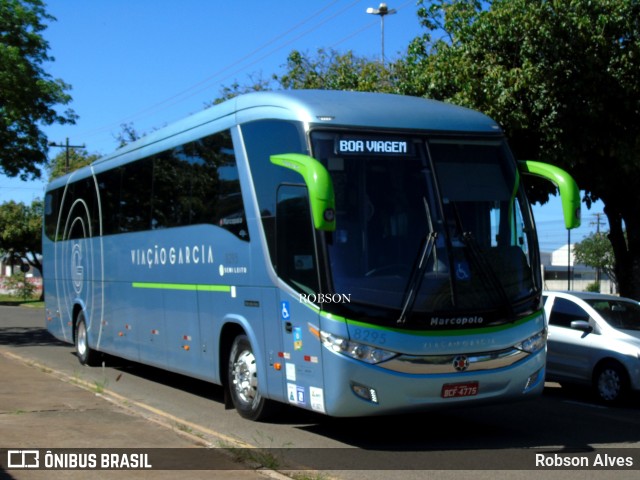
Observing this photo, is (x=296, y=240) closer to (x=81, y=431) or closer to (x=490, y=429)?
(x=81, y=431)

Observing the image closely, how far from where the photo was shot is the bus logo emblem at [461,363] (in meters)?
8.37

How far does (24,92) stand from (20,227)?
41849mm

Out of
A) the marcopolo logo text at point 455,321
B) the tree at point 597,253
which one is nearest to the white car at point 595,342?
the marcopolo logo text at point 455,321

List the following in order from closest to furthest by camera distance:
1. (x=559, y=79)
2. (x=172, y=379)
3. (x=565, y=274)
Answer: (x=172, y=379) → (x=559, y=79) → (x=565, y=274)

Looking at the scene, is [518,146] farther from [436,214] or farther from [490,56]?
[436,214]

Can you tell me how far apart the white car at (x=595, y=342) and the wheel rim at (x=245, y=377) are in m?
5.28

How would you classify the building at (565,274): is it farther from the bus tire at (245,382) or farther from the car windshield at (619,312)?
the bus tire at (245,382)

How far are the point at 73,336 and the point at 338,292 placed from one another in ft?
35.4

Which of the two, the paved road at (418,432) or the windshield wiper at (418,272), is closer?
the paved road at (418,432)

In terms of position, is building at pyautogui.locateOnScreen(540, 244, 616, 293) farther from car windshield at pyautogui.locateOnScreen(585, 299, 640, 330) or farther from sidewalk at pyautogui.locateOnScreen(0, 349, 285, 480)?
sidewalk at pyautogui.locateOnScreen(0, 349, 285, 480)

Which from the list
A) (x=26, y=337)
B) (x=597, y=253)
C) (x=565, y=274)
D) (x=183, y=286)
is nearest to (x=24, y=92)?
(x=26, y=337)

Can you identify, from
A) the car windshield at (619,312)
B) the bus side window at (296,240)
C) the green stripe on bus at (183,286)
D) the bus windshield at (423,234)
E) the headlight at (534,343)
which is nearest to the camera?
the bus windshield at (423,234)

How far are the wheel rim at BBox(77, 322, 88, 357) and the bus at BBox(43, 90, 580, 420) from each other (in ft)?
20.8

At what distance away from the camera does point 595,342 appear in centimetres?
1255
